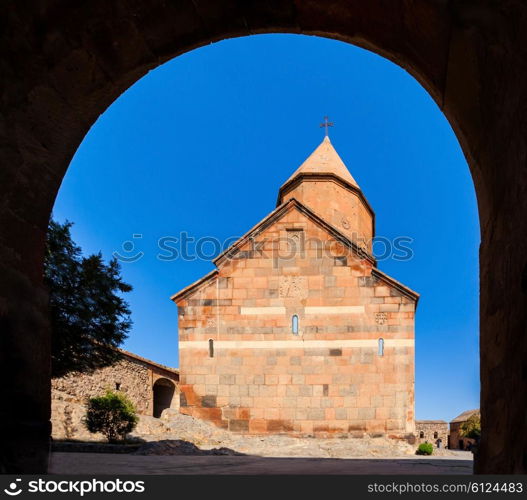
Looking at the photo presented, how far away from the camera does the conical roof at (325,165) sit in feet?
61.6

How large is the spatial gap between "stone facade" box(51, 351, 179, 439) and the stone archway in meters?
12.9

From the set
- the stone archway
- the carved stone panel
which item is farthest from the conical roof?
the stone archway

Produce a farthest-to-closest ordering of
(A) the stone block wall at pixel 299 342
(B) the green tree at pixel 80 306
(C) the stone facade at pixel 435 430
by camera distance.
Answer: (C) the stone facade at pixel 435 430 < (A) the stone block wall at pixel 299 342 < (B) the green tree at pixel 80 306

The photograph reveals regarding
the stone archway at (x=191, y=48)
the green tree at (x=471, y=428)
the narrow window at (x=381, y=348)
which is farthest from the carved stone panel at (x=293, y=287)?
the green tree at (x=471, y=428)

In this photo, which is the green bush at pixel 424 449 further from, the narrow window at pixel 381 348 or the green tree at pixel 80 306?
the green tree at pixel 80 306

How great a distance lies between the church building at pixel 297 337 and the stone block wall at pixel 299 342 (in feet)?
0.08

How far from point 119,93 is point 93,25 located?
0.50 meters

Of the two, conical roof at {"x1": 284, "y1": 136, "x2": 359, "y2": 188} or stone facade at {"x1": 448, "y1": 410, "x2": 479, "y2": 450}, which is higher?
conical roof at {"x1": 284, "y1": 136, "x2": 359, "y2": 188}

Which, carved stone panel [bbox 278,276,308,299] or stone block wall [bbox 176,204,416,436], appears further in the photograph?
Result: carved stone panel [bbox 278,276,308,299]

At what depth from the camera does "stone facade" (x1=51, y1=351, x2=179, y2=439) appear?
571 inches

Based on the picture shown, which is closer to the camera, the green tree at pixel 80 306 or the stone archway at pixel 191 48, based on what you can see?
the stone archway at pixel 191 48

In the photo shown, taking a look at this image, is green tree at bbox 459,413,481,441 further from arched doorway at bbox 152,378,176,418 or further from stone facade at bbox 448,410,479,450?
arched doorway at bbox 152,378,176,418

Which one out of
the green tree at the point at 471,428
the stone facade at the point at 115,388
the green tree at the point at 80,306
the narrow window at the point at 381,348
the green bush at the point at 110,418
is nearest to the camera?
the green tree at the point at 80,306
